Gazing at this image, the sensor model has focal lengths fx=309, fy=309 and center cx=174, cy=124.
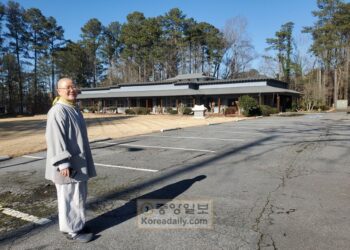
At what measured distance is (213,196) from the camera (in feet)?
15.4

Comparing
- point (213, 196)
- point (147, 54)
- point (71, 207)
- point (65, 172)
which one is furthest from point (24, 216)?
→ point (147, 54)

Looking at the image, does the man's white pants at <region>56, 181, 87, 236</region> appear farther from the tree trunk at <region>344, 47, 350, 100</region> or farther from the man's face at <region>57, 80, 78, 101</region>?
the tree trunk at <region>344, 47, 350, 100</region>

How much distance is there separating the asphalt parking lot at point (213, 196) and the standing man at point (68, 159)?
226 millimetres

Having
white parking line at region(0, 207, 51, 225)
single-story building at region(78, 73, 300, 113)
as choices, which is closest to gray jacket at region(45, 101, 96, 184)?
white parking line at region(0, 207, 51, 225)

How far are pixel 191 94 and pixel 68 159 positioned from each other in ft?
113

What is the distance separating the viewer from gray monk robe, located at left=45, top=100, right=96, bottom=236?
10.7 ft

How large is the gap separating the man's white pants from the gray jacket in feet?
0.33

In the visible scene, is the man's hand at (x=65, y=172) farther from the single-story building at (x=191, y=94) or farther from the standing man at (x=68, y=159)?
the single-story building at (x=191, y=94)

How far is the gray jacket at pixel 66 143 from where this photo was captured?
3.25 metres

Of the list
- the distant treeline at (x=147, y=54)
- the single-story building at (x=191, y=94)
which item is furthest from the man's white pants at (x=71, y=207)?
the distant treeline at (x=147, y=54)

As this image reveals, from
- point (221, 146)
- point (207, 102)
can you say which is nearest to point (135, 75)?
point (207, 102)

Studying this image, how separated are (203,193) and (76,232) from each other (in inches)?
83.9

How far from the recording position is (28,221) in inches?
152

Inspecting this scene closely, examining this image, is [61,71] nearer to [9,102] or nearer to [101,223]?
[9,102]
